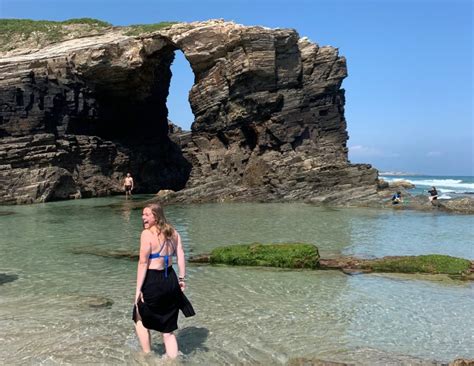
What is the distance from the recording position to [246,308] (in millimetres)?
9461

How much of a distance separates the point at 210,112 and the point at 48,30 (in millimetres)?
19006

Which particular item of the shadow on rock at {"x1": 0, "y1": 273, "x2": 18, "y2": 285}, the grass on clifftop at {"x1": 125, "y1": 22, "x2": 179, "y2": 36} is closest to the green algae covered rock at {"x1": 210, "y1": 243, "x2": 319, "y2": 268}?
the shadow on rock at {"x1": 0, "y1": 273, "x2": 18, "y2": 285}

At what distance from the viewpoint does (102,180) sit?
43.1 m

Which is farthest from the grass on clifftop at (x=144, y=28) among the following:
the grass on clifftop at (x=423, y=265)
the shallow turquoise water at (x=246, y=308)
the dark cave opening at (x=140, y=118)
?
the grass on clifftop at (x=423, y=265)

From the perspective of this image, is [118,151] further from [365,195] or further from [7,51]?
[365,195]

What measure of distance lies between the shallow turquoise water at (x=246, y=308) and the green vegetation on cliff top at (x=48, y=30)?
97.3 feet

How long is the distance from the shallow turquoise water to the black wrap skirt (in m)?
0.66

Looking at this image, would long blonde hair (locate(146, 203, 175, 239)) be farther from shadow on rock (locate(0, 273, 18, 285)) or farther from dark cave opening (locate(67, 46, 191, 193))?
dark cave opening (locate(67, 46, 191, 193))

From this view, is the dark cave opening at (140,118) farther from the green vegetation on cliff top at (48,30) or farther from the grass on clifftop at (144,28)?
the green vegetation on cliff top at (48,30)

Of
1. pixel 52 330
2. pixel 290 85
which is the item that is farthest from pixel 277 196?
pixel 52 330

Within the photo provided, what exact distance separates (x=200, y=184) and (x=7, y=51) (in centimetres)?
2137

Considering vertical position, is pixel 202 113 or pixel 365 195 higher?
pixel 202 113

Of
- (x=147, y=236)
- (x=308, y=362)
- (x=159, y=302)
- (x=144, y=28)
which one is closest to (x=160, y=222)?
(x=147, y=236)

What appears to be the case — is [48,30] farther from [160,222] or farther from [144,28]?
[160,222]
